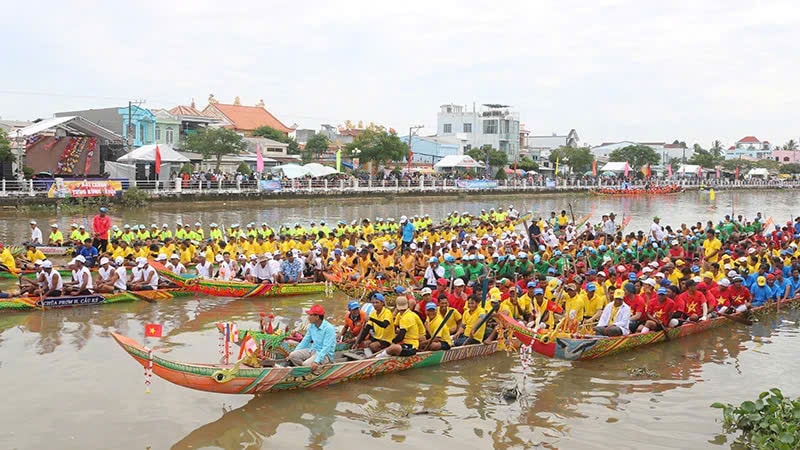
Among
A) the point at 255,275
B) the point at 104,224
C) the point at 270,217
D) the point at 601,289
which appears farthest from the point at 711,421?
the point at 270,217

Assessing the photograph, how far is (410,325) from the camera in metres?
10.3

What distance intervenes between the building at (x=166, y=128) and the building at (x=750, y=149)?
9620 centimetres

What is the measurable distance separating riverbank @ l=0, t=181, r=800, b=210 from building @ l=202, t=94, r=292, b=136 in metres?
16.6

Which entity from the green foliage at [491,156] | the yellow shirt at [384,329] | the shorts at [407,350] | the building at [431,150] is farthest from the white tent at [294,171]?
the shorts at [407,350]

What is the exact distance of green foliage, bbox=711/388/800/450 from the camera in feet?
24.6

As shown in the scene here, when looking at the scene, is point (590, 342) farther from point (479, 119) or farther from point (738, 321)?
point (479, 119)

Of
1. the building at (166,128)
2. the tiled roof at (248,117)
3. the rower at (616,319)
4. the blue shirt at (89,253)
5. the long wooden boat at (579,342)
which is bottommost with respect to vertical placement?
the long wooden boat at (579,342)

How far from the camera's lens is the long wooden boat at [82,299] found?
13172 millimetres

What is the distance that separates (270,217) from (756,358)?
25.5 meters

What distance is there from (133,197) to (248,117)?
2815 centimetres

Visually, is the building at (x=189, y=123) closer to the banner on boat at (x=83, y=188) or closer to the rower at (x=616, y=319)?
the banner on boat at (x=83, y=188)

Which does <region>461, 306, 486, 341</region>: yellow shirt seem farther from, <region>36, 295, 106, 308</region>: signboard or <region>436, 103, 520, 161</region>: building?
<region>436, 103, 520, 161</region>: building

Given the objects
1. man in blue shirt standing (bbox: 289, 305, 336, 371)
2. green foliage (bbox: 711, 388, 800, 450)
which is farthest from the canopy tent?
green foliage (bbox: 711, 388, 800, 450)

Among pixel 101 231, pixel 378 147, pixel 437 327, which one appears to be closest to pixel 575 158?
pixel 378 147
